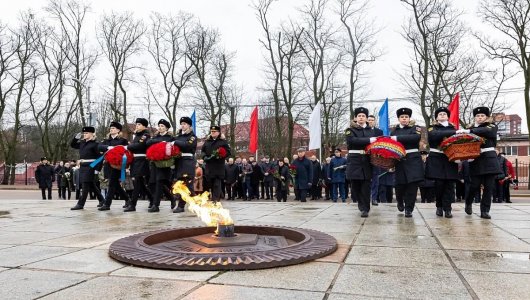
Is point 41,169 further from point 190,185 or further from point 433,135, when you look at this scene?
point 433,135

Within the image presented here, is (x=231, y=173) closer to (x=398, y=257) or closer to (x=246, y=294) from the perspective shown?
(x=398, y=257)

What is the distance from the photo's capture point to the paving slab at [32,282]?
10.2 feet

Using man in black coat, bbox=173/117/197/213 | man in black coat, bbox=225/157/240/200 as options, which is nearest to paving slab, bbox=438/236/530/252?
man in black coat, bbox=173/117/197/213

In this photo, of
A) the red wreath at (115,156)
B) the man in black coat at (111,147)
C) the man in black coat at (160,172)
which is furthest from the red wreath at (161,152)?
the man in black coat at (111,147)

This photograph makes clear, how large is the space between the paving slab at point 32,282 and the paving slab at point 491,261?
3137 mm

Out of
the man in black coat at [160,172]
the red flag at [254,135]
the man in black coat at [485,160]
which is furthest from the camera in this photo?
the red flag at [254,135]

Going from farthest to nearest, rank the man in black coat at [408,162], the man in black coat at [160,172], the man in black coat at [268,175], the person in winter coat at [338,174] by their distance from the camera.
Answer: the man in black coat at [268,175]
the person in winter coat at [338,174]
the man in black coat at [160,172]
the man in black coat at [408,162]

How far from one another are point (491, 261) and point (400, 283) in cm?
125

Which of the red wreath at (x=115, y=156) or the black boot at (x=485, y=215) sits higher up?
the red wreath at (x=115, y=156)

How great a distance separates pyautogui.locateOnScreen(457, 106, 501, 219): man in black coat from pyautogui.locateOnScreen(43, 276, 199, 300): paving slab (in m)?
A: 5.49

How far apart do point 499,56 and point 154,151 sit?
23.4 meters

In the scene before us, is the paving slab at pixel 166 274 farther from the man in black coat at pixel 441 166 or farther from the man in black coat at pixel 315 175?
the man in black coat at pixel 315 175

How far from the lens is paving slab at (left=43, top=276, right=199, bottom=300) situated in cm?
304

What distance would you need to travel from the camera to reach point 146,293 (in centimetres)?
310
